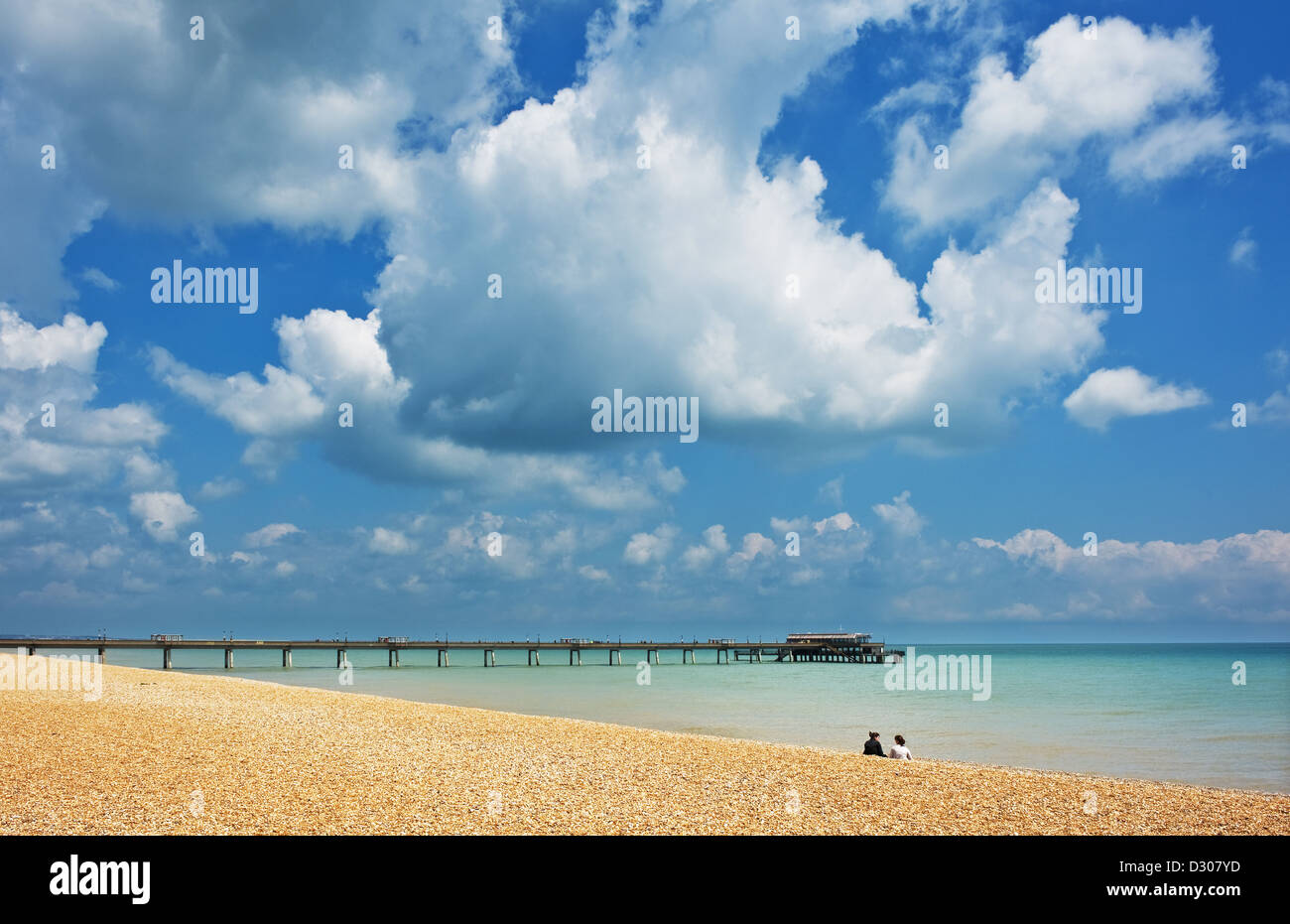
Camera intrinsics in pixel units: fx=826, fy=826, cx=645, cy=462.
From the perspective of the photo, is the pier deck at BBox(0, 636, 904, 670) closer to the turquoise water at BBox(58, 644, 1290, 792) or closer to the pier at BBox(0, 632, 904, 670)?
the pier at BBox(0, 632, 904, 670)

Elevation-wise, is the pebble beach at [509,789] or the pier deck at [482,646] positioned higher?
the pebble beach at [509,789]

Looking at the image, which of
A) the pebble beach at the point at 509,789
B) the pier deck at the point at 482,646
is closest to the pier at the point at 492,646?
the pier deck at the point at 482,646

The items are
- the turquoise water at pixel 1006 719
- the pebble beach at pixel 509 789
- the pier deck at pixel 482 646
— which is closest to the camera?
the pebble beach at pixel 509 789

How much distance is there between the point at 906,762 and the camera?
680 inches

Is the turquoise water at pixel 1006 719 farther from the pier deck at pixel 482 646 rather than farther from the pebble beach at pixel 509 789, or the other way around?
the pier deck at pixel 482 646

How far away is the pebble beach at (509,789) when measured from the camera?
10547 mm

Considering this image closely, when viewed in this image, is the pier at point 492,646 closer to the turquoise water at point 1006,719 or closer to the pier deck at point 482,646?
the pier deck at point 482,646

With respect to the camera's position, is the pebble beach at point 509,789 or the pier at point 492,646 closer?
the pebble beach at point 509,789

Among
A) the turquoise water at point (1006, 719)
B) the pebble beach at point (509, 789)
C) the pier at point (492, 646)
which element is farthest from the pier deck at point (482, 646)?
the pebble beach at point (509, 789)

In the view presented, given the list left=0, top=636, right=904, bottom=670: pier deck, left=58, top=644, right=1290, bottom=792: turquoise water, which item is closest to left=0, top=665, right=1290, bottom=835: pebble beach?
left=58, top=644, right=1290, bottom=792: turquoise water

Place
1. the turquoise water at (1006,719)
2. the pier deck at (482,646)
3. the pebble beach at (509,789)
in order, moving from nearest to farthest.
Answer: the pebble beach at (509,789) < the turquoise water at (1006,719) < the pier deck at (482,646)
